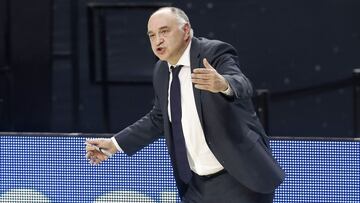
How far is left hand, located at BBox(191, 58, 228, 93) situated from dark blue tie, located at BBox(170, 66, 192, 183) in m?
0.45

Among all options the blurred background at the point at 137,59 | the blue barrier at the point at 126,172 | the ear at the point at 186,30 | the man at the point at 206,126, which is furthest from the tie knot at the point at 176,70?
the blurred background at the point at 137,59

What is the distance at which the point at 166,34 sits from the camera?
444 centimetres

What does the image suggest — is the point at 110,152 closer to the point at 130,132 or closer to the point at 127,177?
the point at 130,132

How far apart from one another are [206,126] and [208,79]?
46 centimetres

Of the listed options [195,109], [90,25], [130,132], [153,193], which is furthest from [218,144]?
[90,25]

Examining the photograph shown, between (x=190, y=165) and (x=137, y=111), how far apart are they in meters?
4.17

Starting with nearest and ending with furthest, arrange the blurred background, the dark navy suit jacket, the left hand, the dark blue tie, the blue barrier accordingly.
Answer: the left hand
the dark navy suit jacket
the dark blue tie
the blue barrier
the blurred background

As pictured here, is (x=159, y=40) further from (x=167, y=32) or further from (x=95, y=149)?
(x=95, y=149)

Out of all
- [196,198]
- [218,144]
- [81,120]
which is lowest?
[81,120]

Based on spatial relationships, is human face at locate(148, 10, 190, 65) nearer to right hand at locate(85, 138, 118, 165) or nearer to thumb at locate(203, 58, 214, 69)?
thumb at locate(203, 58, 214, 69)

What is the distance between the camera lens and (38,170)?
6.16 meters

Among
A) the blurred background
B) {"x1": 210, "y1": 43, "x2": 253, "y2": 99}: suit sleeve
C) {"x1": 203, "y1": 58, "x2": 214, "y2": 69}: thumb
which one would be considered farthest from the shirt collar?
the blurred background

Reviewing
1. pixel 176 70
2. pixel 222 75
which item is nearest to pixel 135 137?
pixel 176 70

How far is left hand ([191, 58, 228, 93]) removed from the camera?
4059mm
